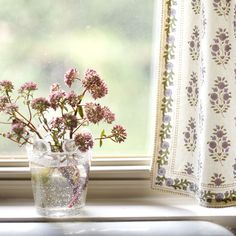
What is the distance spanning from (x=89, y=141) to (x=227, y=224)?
0.42 meters

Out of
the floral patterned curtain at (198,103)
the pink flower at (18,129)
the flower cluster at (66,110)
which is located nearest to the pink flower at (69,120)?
the flower cluster at (66,110)

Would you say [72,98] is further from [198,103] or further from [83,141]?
[198,103]

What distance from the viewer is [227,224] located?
1.41 metres

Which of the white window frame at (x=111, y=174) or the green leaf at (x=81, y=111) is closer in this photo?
the green leaf at (x=81, y=111)

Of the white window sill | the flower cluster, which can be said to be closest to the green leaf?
the flower cluster

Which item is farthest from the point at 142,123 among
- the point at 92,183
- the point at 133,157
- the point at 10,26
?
the point at 10,26

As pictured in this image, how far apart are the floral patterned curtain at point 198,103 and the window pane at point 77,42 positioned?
19cm

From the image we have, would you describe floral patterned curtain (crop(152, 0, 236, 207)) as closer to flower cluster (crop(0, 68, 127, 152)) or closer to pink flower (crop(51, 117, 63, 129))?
flower cluster (crop(0, 68, 127, 152))

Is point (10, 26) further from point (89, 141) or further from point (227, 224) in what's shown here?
point (227, 224)

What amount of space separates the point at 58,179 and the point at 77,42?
428 millimetres

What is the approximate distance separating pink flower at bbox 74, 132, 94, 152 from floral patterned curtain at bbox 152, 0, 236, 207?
20 cm

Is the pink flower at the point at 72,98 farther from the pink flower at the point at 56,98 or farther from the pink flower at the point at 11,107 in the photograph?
the pink flower at the point at 11,107

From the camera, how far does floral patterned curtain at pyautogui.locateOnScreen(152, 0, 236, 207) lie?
1.32 m

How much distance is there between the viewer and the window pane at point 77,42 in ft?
5.18
